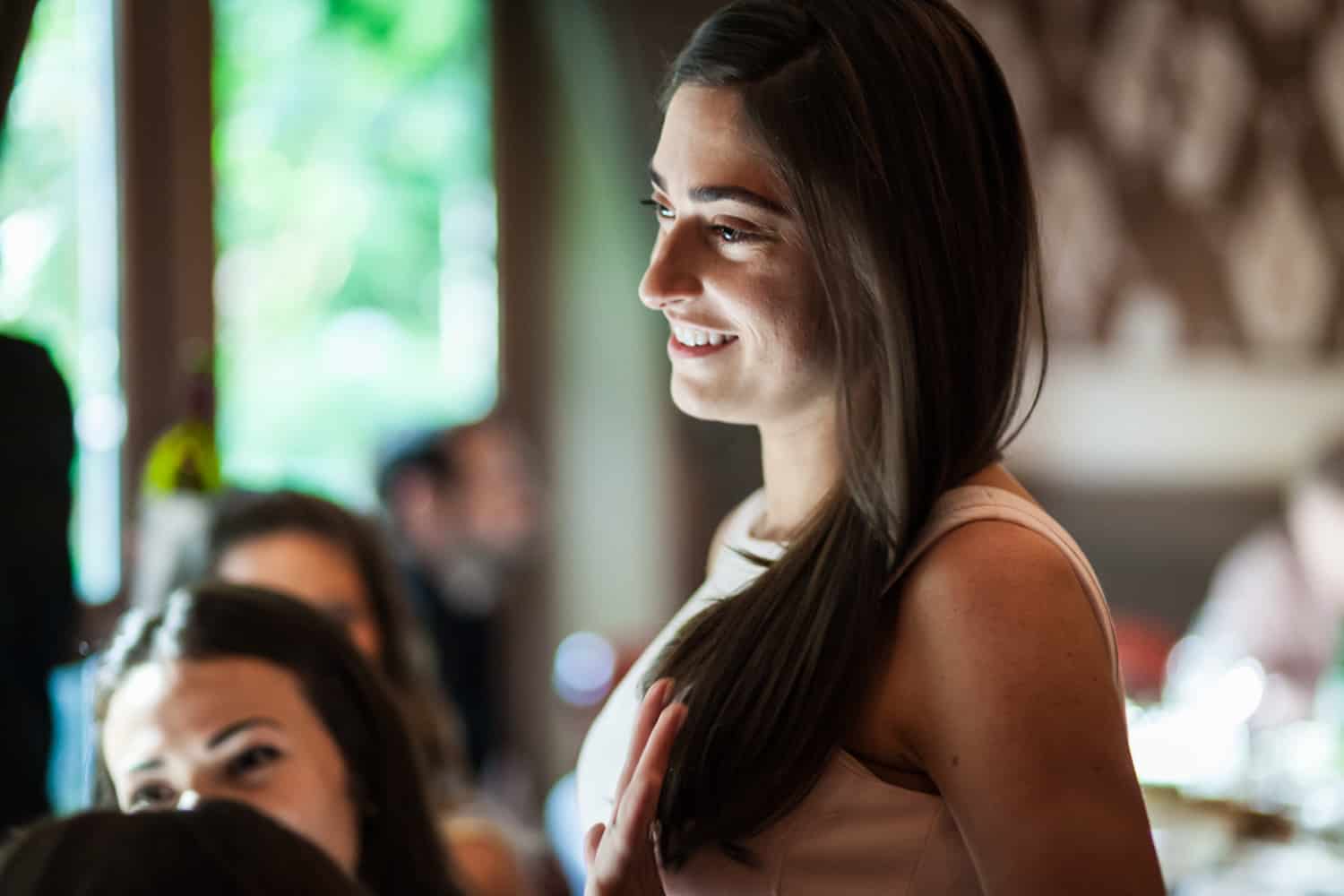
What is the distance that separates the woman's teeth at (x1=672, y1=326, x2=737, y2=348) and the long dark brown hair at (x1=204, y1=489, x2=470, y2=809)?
105 centimetres

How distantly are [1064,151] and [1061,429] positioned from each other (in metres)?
0.93

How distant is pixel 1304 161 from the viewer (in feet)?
15.4

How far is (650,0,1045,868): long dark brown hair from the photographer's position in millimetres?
884

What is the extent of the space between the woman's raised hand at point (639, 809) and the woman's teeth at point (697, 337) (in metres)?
0.22

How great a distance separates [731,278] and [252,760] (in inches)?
25.2

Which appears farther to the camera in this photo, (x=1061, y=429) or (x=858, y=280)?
(x=1061, y=429)

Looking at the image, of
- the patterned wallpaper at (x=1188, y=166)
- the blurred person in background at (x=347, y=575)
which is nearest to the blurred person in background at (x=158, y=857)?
the blurred person in background at (x=347, y=575)

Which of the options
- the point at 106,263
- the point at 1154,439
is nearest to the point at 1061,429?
the point at 1154,439

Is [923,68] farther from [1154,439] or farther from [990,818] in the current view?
[1154,439]

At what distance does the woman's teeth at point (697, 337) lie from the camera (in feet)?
3.11

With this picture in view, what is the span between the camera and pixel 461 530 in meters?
3.38

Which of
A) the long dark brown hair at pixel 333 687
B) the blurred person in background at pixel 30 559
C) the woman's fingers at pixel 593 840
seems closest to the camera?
the woman's fingers at pixel 593 840

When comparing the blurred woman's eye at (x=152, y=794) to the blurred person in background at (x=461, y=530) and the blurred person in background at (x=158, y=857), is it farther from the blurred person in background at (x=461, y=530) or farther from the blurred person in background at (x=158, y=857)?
the blurred person in background at (x=461, y=530)

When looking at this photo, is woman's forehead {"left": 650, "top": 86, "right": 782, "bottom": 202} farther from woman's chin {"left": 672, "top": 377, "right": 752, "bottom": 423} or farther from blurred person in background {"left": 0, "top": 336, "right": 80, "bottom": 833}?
blurred person in background {"left": 0, "top": 336, "right": 80, "bottom": 833}
